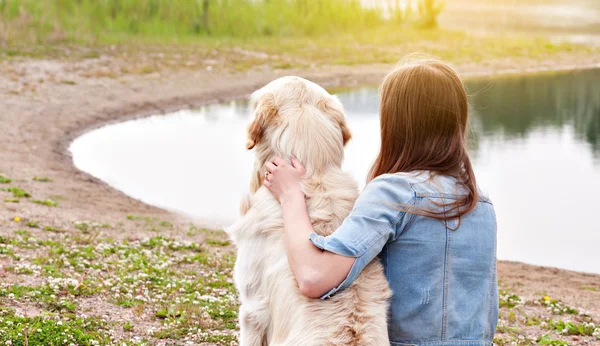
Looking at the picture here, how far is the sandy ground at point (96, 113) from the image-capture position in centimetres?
1026

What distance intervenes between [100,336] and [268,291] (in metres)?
2.57

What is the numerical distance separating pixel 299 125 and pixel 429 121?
0.81m

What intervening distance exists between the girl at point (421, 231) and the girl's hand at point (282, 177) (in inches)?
9.2

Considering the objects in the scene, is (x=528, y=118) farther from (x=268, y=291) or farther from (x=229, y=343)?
(x=268, y=291)

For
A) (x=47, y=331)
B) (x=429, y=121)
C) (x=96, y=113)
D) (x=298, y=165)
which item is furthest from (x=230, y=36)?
(x=429, y=121)

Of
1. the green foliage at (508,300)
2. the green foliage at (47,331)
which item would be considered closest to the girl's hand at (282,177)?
the green foliage at (47,331)

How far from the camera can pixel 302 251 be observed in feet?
10.4

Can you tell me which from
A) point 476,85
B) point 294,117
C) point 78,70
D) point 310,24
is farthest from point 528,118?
point 294,117

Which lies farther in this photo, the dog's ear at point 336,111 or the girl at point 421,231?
the dog's ear at point 336,111

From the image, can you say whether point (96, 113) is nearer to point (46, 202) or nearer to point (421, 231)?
point (46, 202)

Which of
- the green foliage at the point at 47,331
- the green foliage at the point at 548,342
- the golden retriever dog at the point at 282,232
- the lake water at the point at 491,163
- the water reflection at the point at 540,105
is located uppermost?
the golden retriever dog at the point at 282,232

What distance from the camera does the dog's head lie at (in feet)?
12.4

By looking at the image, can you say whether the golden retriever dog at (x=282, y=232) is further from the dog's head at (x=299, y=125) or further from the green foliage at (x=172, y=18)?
the green foliage at (x=172, y=18)

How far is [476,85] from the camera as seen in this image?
32.9 meters
